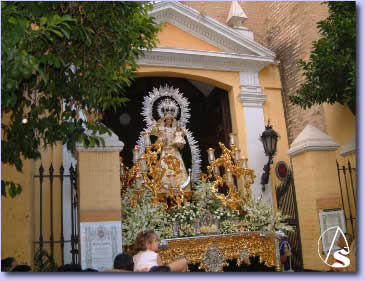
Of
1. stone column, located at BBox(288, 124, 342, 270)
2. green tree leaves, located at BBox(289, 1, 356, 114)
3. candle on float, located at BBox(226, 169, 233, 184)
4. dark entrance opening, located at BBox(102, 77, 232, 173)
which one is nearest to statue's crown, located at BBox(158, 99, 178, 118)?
dark entrance opening, located at BBox(102, 77, 232, 173)

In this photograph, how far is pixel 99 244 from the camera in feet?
16.9

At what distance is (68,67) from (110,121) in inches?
203

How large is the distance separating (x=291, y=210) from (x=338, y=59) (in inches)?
117

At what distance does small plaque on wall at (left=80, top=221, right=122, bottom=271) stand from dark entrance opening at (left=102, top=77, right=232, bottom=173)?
4.11 metres

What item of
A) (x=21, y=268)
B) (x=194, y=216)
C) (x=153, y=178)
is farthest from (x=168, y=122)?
(x=21, y=268)

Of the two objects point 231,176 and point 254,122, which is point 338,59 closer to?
point 231,176

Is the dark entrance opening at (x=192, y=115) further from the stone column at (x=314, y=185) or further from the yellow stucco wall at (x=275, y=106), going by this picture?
the stone column at (x=314, y=185)

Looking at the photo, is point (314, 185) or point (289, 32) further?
point (289, 32)

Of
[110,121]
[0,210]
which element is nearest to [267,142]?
[110,121]

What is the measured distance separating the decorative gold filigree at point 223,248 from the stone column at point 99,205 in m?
1.10

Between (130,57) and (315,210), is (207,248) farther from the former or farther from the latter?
(130,57)

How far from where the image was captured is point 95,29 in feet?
15.1

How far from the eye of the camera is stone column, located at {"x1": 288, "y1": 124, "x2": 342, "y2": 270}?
6.09 meters

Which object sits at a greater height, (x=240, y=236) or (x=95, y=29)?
(x=95, y=29)
